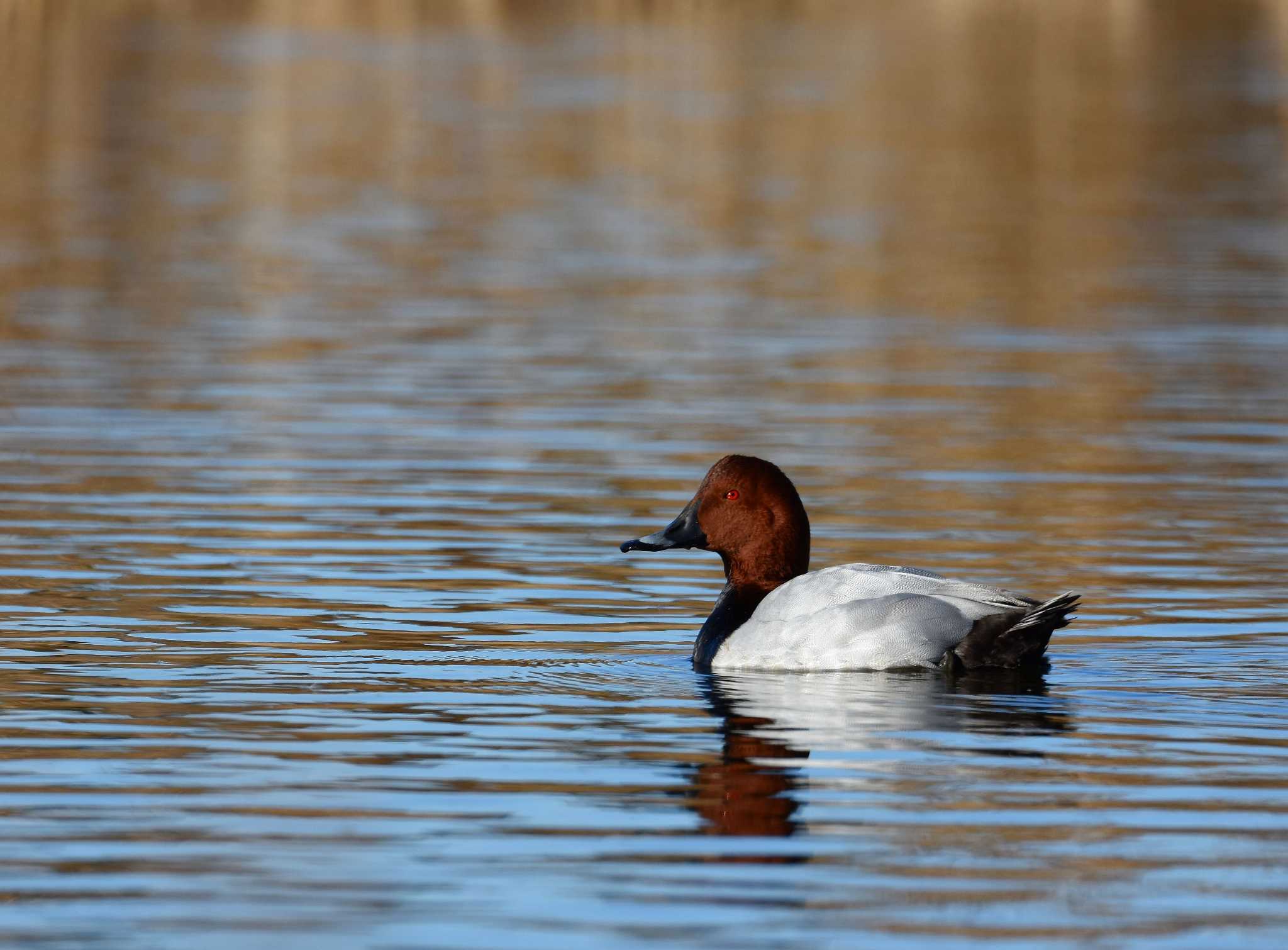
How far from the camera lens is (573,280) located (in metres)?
26.9

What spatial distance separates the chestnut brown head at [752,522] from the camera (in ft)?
34.6

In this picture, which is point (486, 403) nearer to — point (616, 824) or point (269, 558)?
point (269, 558)

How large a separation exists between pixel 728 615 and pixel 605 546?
2.89 m

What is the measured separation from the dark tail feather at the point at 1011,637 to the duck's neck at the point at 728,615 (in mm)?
916

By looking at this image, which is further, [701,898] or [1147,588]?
[1147,588]

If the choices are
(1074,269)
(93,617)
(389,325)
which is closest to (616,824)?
(93,617)

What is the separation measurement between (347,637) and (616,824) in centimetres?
326

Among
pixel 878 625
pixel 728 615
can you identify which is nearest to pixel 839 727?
pixel 878 625

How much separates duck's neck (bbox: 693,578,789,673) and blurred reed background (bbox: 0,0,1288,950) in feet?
0.60

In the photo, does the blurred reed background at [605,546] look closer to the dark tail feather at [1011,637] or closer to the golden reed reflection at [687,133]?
the dark tail feather at [1011,637]

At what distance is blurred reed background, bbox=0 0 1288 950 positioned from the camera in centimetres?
698

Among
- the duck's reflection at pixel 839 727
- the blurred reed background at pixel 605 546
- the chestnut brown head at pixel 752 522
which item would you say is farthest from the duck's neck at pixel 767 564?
the duck's reflection at pixel 839 727

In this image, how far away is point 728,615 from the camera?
1023 centimetres

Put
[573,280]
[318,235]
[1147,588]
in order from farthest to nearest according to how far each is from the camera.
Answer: [318,235]
[573,280]
[1147,588]
